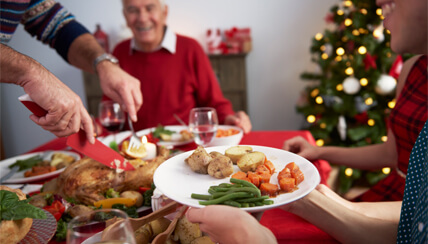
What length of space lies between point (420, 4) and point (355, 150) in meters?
0.77

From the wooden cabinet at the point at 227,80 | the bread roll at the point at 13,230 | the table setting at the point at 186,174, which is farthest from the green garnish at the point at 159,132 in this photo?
the wooden cabinet at the point at 227,80

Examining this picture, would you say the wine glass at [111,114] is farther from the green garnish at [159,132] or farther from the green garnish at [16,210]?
the green garnish at [16,210]

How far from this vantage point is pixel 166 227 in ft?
2.63

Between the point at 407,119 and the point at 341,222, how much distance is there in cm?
76

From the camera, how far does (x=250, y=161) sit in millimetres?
819

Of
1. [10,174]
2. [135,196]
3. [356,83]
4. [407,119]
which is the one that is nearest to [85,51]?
[10,174]

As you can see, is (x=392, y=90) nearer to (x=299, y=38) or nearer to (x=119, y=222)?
(x=299, y=38)

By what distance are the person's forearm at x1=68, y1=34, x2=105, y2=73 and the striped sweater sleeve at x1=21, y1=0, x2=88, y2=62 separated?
0.09 ft

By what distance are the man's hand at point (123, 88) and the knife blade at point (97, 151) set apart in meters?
0.30

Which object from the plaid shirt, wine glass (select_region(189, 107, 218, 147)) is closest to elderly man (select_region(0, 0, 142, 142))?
wine glass (select_region(189, 107, 218, 147))

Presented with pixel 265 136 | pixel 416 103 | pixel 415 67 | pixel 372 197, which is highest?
pixel 415 67

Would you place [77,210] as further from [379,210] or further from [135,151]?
[379,210]

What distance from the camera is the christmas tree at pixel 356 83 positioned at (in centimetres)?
320

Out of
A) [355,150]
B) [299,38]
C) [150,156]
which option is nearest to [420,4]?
[355,150]
